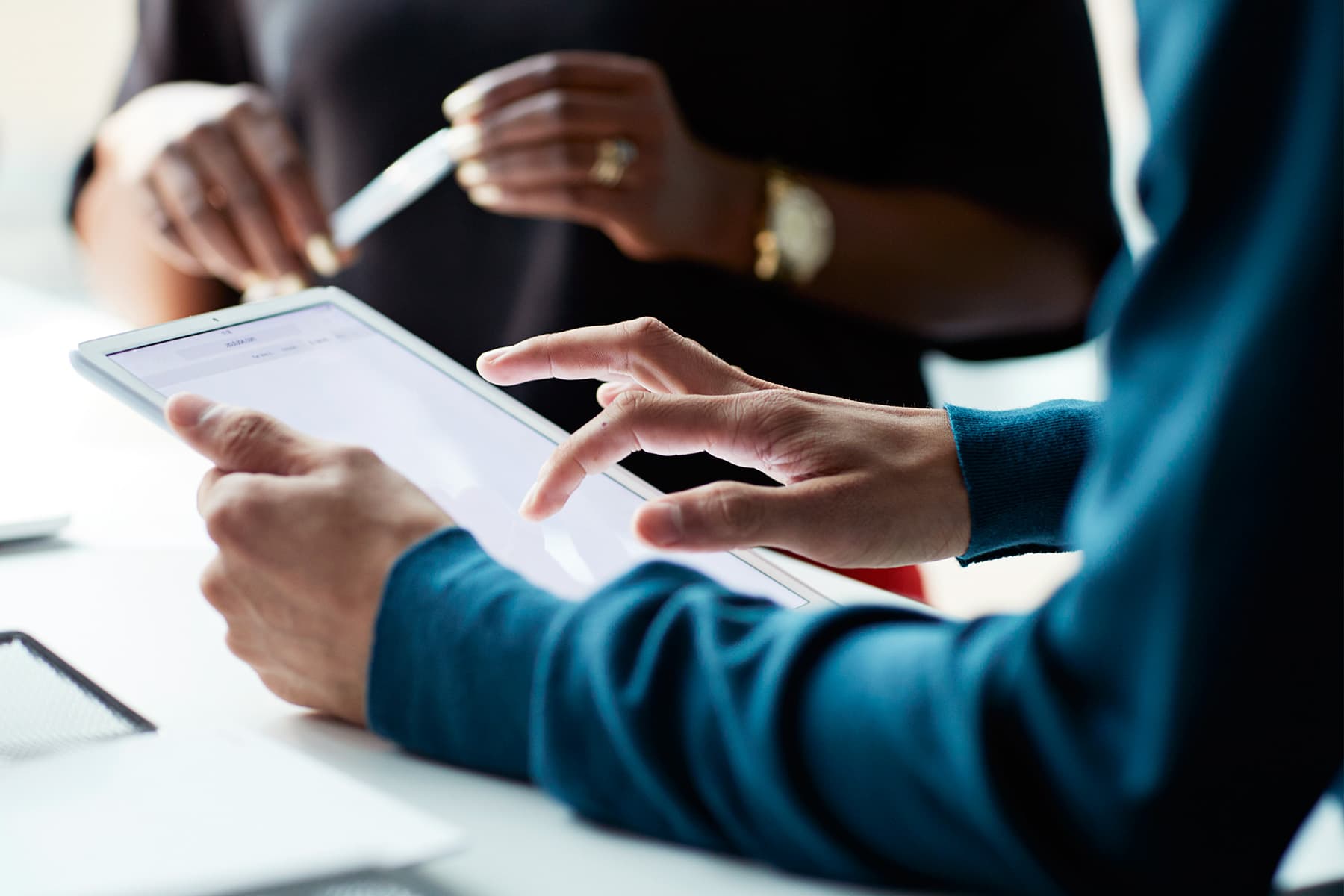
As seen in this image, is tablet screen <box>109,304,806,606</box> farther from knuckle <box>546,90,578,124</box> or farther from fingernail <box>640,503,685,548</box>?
knuckle <box>546,90,578,124</box>

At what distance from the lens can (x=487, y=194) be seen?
688 mm

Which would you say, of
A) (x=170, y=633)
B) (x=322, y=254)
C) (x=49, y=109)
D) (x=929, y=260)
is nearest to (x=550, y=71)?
(x=322, y=254)

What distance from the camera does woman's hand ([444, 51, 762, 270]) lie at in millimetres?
657

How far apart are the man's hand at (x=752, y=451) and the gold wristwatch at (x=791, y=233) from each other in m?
0.32

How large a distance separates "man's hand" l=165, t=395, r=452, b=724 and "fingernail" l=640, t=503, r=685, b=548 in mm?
69

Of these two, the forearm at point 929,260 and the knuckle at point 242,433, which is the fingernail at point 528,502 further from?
the forearm at point 929,260

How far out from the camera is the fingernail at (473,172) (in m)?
0.66

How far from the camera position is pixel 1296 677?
0.24m

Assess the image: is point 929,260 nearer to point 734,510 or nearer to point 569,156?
point 569,156

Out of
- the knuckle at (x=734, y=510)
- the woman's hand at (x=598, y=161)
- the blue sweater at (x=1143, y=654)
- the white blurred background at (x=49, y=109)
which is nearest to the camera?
the blue sweater at (x=1143, y=654)

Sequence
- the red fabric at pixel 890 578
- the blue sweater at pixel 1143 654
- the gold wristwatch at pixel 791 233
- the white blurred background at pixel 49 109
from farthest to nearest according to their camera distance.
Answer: the white blurred background at pixel 49 109, the gold wristwatch at pixel 791 233, the red fabric at pixel 890 578, the blue sweater at pixel 1143 654

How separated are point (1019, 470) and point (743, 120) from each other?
43 centimetres

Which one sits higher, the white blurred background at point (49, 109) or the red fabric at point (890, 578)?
the white blurred background at point (49, 109)

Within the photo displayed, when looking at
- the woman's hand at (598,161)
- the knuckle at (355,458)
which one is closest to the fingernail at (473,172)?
the woman's hand at (598,161)
